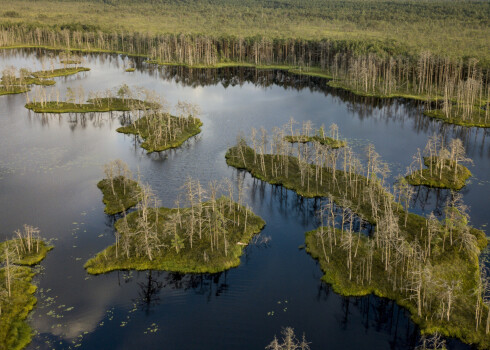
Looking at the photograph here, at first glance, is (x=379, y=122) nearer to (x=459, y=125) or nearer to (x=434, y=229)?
(x=459, y=125)

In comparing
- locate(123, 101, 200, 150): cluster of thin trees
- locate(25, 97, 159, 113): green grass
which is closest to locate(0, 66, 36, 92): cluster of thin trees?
locate(25, 97, 159, 113): green grass

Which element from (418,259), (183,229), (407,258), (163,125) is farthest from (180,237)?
(163,125)

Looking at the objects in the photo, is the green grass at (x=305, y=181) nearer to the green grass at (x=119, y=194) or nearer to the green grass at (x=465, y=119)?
the green grass at (x=119, y=194)

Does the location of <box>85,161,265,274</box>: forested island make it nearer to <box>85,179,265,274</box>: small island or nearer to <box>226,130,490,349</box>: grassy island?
<box>85,179,265,274</box>: small island

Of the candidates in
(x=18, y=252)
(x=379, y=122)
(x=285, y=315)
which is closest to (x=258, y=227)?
(x=285, y=315)

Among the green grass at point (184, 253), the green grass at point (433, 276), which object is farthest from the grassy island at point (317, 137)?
the green grass at point (184, 253)
